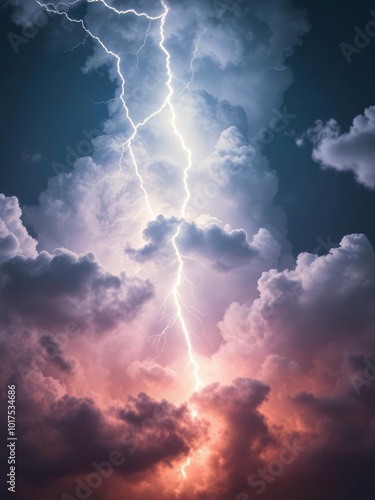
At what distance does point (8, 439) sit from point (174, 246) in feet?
40.0

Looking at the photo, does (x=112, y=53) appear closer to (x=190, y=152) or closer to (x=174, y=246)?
(x=190, y=152)

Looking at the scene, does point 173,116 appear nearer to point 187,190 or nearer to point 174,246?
point 187,190

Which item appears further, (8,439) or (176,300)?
(176,300)

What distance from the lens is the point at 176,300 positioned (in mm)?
20359

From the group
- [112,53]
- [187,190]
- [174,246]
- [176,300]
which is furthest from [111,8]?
[176,300]

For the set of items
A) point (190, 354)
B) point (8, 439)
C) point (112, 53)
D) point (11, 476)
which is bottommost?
point (11, 476)

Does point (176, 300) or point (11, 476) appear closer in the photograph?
point (11, 476)

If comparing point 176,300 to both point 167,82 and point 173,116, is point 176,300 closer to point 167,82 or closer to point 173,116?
point 173,116

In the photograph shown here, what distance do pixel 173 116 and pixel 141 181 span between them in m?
4.39

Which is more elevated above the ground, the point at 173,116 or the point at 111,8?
the point at 111,8

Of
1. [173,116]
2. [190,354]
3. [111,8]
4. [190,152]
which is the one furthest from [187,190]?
[111,8]

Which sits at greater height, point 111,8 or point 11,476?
point 111,8

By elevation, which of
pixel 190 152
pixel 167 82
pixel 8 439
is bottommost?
pixel 8 439

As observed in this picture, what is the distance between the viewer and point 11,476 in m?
16.7
